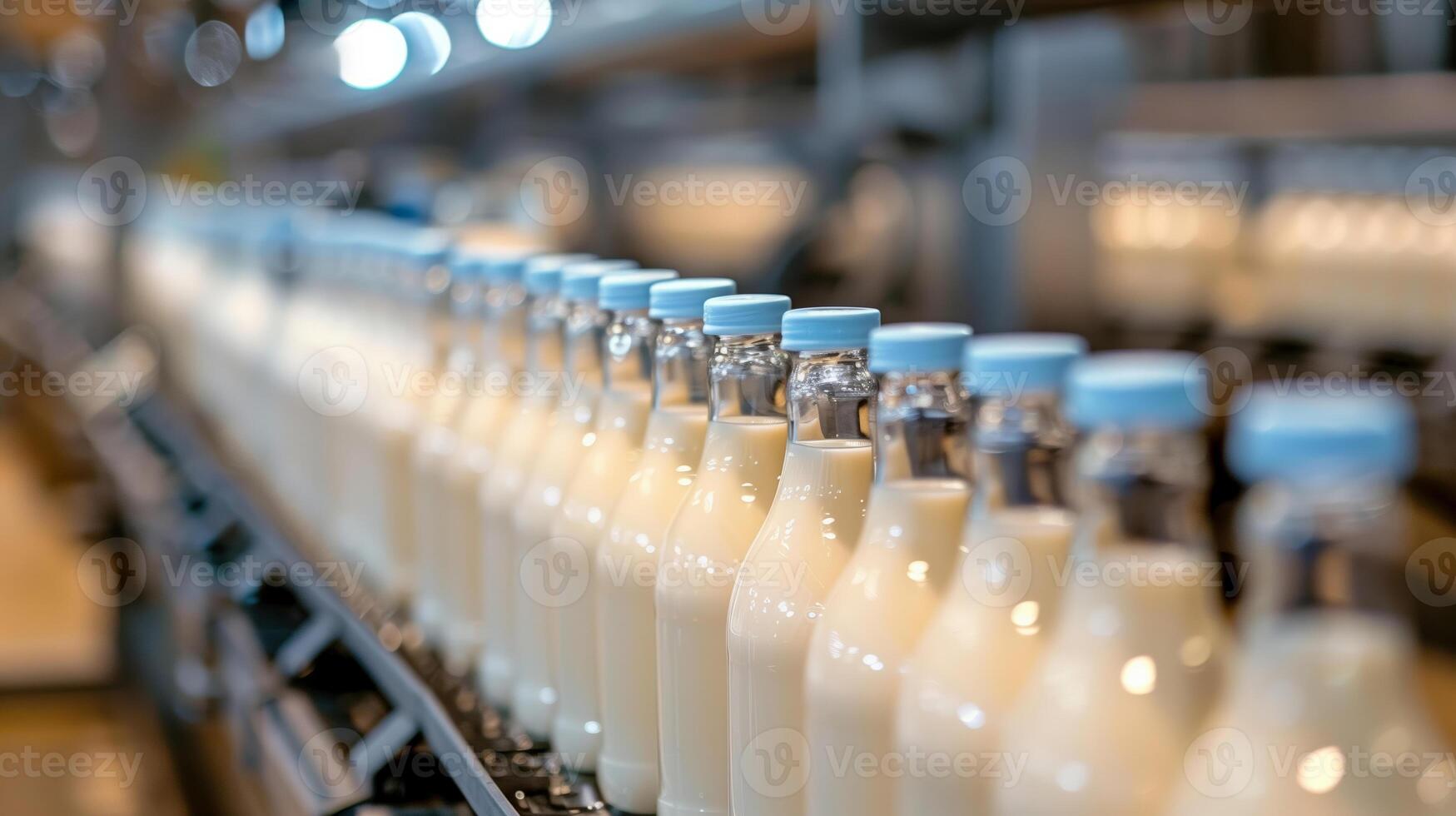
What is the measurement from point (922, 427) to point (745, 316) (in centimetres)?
17

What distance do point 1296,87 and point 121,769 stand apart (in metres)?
3.57

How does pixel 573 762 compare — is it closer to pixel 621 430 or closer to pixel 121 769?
pixel 621 430

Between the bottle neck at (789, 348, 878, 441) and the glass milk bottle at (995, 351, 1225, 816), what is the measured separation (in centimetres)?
21

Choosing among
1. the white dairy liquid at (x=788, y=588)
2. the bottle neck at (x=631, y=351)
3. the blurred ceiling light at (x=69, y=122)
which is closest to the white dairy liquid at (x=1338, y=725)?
the white dairy liquid at (x=788, y=588)

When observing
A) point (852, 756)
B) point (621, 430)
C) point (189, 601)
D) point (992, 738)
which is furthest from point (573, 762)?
point (189, 601)

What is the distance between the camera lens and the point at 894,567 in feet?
2.15

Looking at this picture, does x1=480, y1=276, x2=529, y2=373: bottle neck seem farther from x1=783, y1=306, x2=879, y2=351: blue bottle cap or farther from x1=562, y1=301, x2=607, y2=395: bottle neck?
x1=783, y1=306, x2=879, y2=351: blue bottle cap

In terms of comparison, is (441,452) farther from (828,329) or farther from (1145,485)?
Answer: (1145,485)

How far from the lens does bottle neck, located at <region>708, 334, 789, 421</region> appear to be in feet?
2.66

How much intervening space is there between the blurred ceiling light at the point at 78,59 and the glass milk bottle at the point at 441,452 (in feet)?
15.2

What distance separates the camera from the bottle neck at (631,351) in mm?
1000

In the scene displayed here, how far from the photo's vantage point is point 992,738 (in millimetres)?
566

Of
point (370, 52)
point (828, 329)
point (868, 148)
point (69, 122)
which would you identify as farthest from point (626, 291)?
point (69, 122)

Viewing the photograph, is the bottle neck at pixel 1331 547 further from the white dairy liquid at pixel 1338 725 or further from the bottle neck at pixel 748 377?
the bottle neck at pixel 748 377
